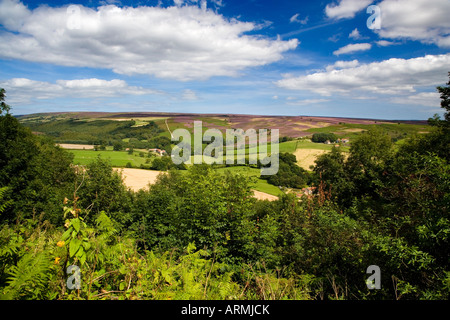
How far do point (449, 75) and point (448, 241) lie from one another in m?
19.8

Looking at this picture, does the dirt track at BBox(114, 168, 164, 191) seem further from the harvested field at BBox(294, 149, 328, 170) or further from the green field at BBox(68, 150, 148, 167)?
the harvested field at BBox(294, 149, 328, 170)

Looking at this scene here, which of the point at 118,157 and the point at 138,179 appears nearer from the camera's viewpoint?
the point at 138,179

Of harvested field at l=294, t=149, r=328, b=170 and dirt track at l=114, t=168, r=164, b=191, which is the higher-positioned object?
harvested field at l=294, t=149, r=328, b=170

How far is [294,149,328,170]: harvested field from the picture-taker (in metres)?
57.0

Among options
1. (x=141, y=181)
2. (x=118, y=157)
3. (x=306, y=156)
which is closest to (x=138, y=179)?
(x=141, y=181)

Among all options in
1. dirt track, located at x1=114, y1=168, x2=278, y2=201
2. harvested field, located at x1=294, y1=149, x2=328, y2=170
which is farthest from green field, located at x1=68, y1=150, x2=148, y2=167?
harvested field, located at x1=294, y1=149, x2=328, y2=170

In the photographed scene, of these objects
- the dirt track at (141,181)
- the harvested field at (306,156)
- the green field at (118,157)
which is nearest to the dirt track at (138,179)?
the dirt track at (141,181)

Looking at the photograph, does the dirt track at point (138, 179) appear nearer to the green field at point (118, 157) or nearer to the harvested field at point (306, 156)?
the green field at point (118, 157)

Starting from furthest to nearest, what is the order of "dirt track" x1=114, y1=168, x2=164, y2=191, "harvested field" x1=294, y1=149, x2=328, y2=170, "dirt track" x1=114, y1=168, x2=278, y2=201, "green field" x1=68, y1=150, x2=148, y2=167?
"green field" x1=68, y1=150, x2=148, y2=167
"harvested field" x1=294, y1=149, x2=328, y2=170
"dirt track" x1=114, y1=168, x2=164, y2=191
"dirt track" x1=114, y1=168, x2=278, y2=201

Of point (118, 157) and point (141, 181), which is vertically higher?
point (118, 157)

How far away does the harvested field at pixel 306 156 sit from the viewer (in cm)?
5696

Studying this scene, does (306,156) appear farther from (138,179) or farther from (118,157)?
(118,157)

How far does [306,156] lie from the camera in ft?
201
